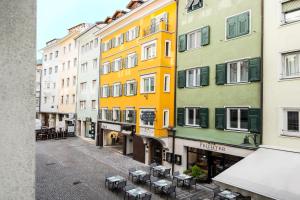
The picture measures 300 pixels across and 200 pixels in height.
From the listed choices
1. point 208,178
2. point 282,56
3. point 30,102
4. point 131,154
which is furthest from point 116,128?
point 30,102

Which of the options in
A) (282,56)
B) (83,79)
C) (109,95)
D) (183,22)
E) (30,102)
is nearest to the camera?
(30,102)

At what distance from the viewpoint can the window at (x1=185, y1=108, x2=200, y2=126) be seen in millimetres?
20031

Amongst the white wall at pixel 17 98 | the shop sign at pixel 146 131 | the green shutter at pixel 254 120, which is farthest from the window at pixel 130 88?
the white wall at pixel 17 98

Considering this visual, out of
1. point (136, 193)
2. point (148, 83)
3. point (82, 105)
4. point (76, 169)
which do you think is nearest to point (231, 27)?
point (148, 83)

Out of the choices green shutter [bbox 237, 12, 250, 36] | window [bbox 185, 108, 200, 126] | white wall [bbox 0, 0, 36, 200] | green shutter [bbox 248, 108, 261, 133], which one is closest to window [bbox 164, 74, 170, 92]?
window [bbox 185, 108, 200, 126]

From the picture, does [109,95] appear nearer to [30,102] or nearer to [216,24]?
[216,24]

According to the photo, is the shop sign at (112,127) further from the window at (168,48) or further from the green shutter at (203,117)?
the green shutter at (203,117)

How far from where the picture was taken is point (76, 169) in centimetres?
2252

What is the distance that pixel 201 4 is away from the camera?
20.0 meters

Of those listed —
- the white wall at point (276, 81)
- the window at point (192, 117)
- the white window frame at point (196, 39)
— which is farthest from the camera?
the white window frame at point (196, 39)

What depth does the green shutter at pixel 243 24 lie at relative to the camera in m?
16.5

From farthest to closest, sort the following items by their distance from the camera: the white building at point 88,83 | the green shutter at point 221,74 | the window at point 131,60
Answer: the white building at point 88,83, the window at point 131,60, the green shutter at point 221,74

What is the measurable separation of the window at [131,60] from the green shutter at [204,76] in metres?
9.39

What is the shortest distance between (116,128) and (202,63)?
14086mm
